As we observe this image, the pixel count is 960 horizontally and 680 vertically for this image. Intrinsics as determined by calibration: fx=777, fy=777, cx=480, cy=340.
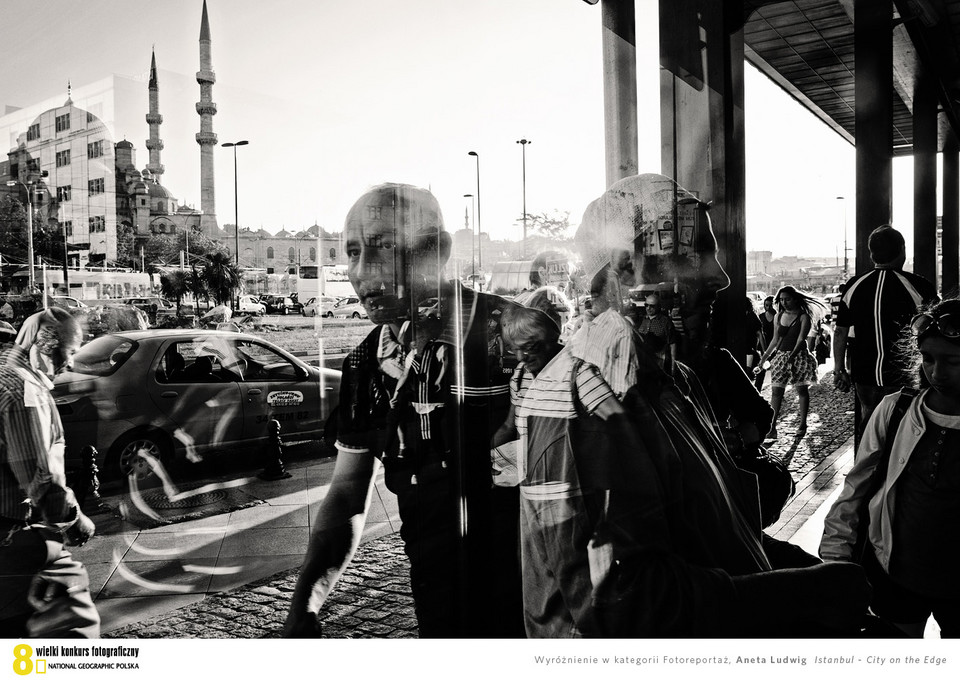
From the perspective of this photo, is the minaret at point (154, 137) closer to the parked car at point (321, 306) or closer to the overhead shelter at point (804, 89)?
the parked car at point (321, 306)

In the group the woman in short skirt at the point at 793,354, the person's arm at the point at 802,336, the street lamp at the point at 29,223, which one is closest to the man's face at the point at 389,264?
the street lamp at the point at 29,223

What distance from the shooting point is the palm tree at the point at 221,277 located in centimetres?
138

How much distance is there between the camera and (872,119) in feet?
20.4

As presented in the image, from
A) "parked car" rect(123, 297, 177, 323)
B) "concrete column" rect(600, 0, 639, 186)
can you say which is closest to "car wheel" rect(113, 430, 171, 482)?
"parked car" rect(123, 297, 177, 323)

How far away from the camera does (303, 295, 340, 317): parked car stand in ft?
4.79

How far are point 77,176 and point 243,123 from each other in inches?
12.7

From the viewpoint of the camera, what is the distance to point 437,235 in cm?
166

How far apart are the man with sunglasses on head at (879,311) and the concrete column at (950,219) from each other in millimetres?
8837

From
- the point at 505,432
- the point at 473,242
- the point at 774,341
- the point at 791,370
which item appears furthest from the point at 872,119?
the point at 505,432

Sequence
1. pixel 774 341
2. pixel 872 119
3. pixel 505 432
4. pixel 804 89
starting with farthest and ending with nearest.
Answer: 1. pixel 872 119
2. pixel 774 341
3. pixel 804 89
4. pixel 505 432

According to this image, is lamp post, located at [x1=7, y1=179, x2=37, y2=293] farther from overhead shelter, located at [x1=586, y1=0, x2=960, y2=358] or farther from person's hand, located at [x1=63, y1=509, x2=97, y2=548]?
overhead shelter, located at [x1=586, y1=0, x2=960, y2=358]

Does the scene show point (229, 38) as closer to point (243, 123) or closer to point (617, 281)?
point (243, 123)

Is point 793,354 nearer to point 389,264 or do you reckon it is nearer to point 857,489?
point 857,489
